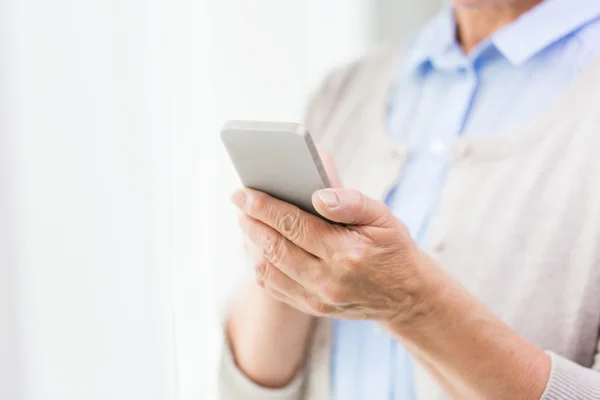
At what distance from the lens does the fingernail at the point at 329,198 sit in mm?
504

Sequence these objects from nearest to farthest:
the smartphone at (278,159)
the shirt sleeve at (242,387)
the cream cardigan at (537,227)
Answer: the smartphone at (278,159), the cream cardigan at (537,227), the shirt sleeve at (242,387)

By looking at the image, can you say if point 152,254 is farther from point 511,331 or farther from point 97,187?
point 511,331

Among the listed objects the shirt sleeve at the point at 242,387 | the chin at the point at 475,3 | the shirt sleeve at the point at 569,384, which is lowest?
the shirt sleeve at the point at 242,387

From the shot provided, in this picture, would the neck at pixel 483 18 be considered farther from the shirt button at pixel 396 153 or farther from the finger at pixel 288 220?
the finger at pixel 288 220

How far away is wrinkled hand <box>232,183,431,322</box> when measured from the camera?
0.52m

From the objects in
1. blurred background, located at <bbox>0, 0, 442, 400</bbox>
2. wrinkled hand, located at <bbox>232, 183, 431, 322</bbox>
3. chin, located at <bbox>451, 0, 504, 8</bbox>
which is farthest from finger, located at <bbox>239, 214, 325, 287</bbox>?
chin, located at <bbox>451, 0, 504, 8</bbox>

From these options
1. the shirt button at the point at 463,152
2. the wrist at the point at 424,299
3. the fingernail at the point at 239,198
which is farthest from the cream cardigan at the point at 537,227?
the fingernail at the point at 239,198

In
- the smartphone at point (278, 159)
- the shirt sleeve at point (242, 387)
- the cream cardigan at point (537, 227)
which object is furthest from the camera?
the shirt sleeve at point (242, 387)

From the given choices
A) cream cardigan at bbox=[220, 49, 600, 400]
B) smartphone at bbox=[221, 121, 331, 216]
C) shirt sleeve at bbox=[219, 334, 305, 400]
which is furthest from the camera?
shirt sleeve at bbox=[219, 334, 305, 400]

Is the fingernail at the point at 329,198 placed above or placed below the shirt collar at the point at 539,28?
below

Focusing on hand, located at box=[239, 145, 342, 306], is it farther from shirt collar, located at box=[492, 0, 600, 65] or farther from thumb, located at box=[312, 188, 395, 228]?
shirt collar, located at box=[492, 0, 600, 65]

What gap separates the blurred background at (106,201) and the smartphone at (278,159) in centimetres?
14

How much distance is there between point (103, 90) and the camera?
2.00ft

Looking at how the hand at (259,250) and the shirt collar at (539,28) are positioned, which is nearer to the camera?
the hand at (259,250)
